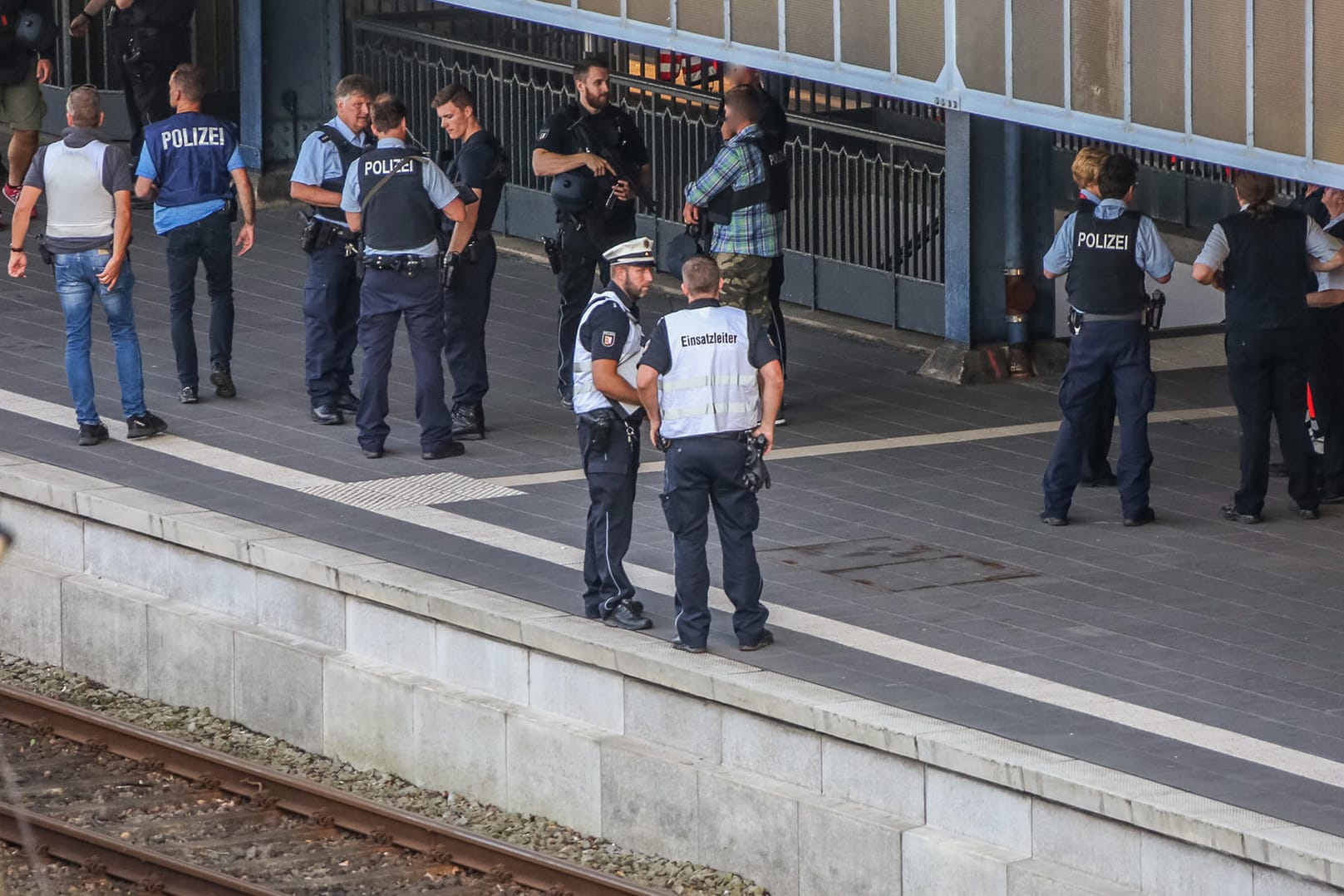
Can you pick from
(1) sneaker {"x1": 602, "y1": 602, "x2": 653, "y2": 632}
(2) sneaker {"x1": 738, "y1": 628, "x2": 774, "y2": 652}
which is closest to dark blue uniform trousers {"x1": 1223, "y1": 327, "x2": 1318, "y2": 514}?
(2) sneaker {"x1": 738, "y1": 628, "x2": 774, "y2": 652}

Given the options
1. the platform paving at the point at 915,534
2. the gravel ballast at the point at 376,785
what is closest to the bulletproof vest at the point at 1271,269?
the platform paving at the point at 915,534

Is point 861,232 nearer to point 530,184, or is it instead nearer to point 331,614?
point 530,184

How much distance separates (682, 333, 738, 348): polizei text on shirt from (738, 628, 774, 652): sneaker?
4.05ft

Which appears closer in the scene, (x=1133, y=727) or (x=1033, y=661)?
(x=1133, y=727)

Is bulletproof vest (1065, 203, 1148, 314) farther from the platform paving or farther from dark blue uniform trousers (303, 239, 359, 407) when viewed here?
dark blue uniform trousers (303, 239, 359, 407)

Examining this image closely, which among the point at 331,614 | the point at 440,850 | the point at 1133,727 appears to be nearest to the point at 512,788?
the point at 440,850

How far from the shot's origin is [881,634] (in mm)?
10266

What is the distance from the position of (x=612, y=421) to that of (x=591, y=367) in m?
0.25

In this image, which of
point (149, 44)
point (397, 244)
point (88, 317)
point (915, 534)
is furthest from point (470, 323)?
point (149, 44)

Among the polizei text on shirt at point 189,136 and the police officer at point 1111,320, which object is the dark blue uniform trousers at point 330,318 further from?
the police officer at point 1111,320

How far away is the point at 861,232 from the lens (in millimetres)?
16922

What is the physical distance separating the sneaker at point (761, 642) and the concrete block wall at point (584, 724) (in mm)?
222

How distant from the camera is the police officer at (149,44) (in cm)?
1877

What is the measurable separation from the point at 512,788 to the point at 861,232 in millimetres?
7359
